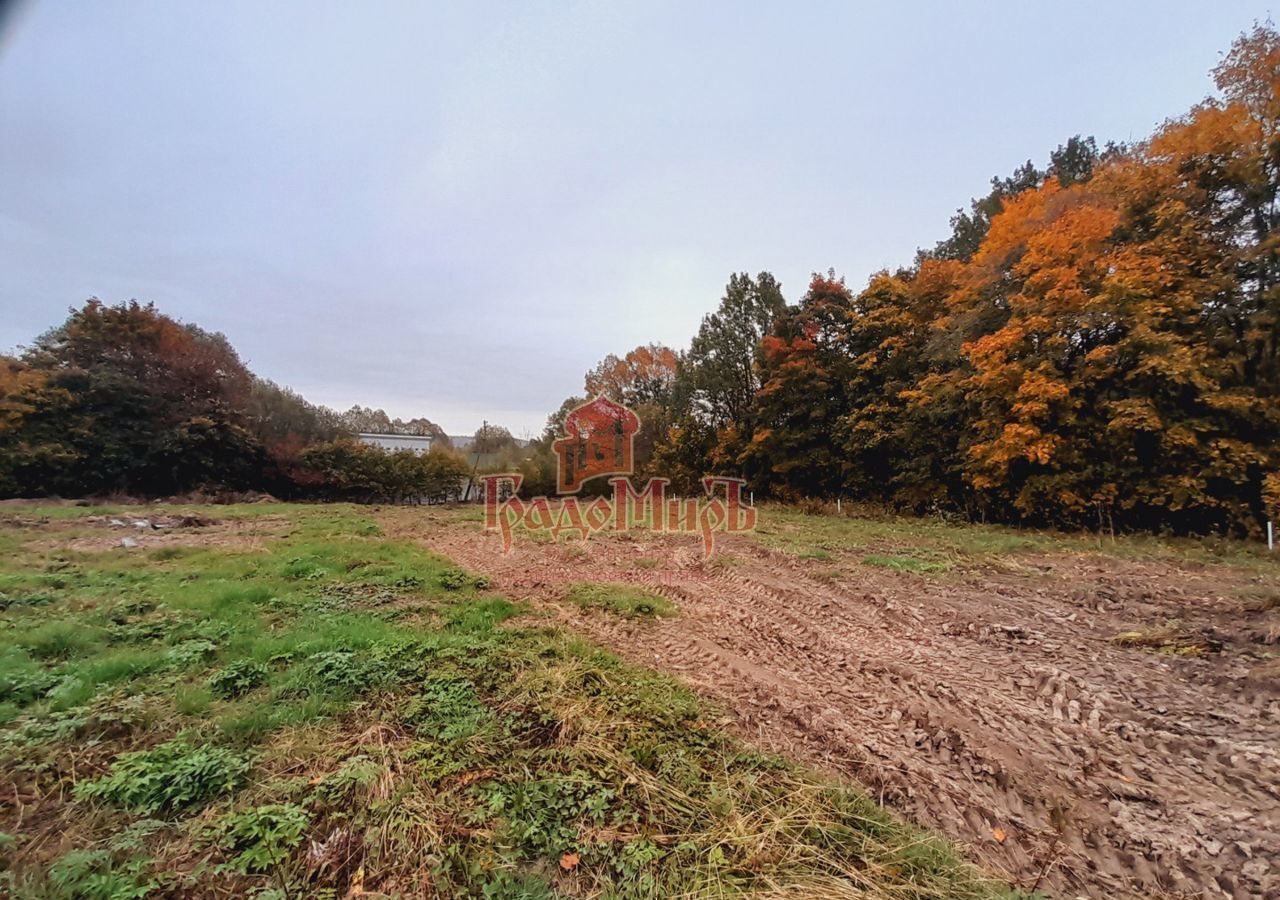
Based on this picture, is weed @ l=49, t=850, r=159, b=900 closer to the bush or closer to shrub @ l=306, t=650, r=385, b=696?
the bush

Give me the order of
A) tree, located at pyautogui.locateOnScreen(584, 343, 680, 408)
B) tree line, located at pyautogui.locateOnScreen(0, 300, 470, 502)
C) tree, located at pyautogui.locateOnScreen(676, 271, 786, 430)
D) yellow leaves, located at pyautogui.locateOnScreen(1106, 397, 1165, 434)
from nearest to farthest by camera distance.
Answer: yellow leaves, located at pyautogui.locateOnScreen(1106, 397, 1165, 434)
tree line, located at pyautogui.locateOnScreen(0, 300, 470, 502)
tree, located at pyautogui.locateOnScreen(676, 271, 786, 430)
tree, located at pyautogui.locateOnScreen(584, 343, 680, 408)

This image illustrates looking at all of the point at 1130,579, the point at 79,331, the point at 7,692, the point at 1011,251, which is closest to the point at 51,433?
the point at 79,331

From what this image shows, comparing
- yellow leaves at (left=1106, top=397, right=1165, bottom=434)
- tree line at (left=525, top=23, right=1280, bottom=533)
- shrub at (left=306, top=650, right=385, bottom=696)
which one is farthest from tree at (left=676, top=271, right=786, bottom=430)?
shrub at (left=306, top=650, right=385, bottom=696)

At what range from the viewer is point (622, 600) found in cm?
509

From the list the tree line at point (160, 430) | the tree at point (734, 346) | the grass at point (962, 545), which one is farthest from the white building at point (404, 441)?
the grass at point (962, 545)

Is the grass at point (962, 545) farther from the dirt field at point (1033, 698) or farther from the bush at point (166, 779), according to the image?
the bush at point (166, 779)

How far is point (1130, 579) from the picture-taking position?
19.1 feet

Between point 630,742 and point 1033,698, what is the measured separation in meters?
2.81

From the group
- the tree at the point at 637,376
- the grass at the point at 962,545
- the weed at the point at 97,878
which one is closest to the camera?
the weed at the point at 97,878

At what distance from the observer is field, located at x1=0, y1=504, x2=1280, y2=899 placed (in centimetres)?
170

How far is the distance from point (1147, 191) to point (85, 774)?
16123 millimetres

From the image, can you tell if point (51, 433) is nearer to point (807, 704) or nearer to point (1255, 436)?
point (807, 704)

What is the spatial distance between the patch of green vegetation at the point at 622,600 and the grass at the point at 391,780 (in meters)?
1.11

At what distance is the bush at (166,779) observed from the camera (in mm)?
1894
